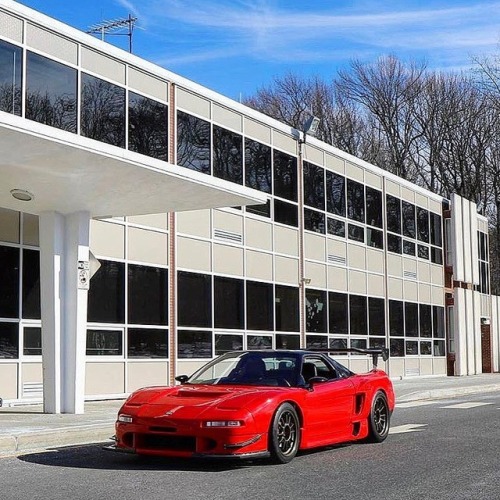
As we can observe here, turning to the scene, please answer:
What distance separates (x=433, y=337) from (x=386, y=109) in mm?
23411

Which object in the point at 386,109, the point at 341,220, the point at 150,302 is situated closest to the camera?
the point at 150,302

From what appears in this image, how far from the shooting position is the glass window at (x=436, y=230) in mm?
36500

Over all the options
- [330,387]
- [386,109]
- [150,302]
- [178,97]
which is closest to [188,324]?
[150,302]

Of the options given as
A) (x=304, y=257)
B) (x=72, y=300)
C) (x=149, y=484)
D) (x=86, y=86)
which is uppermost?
(x=86, y=86)

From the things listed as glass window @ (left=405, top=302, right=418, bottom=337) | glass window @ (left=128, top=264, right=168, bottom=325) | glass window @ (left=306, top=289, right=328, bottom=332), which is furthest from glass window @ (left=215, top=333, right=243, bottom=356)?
glass window @ (left=405, top=302, right=418, bottom=337)

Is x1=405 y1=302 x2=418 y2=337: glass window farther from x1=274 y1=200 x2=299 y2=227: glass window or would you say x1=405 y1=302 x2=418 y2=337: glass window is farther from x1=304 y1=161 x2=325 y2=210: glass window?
x1=274 y1=200 x2=299 y2=227: glass window

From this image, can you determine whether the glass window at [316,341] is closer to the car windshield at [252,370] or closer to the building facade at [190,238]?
the building facade at [190,238]

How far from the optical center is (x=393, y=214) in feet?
109

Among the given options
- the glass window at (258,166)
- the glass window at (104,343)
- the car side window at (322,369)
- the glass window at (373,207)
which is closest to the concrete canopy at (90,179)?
the glass window at (104,343)

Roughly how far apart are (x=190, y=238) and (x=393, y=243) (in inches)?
492

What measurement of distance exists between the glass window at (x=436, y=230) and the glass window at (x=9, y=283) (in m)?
21.9

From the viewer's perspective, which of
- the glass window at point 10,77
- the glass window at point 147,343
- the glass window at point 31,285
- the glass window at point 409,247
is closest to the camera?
the glass window at point 10,77

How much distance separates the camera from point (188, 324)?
2188 centimetres

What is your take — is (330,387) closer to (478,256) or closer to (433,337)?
(433,337)
